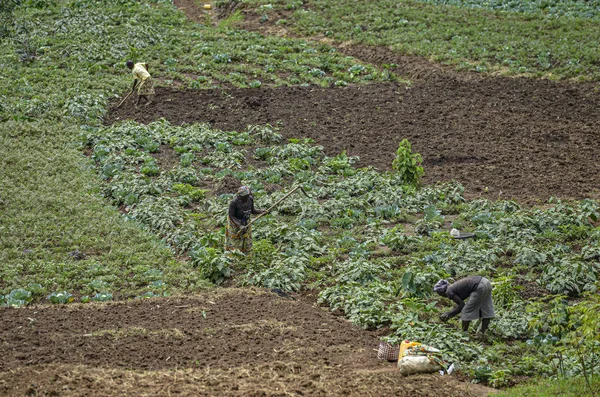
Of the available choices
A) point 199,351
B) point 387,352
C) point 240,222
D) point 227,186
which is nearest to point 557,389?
point 387,352

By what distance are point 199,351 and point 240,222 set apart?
3725 mm

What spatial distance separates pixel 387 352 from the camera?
10438 mm

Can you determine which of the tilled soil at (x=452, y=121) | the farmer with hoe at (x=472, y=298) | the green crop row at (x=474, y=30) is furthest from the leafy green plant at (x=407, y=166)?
the green crop row at (x=474, y=30)

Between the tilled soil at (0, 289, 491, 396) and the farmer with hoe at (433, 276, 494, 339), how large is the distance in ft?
4.27

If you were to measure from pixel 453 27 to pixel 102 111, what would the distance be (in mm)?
13643

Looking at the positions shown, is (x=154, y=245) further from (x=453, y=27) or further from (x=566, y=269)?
(x=453, y=27)

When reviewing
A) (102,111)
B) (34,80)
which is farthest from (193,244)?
(34,80)

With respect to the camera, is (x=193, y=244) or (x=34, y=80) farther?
(x=34, y=80)

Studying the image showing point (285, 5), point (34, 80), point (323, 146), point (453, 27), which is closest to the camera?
point (323, 146)

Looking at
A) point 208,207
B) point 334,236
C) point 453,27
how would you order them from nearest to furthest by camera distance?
point 334,236
point 208,207
point 453,27

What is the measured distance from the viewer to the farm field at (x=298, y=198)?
1020cm

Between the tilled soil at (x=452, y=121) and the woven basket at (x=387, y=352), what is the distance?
6.81 meters

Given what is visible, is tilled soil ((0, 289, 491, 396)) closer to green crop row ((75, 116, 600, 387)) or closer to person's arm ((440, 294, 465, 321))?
green crop row ((75, 116, 600, 387))

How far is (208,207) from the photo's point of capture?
53.3ft
